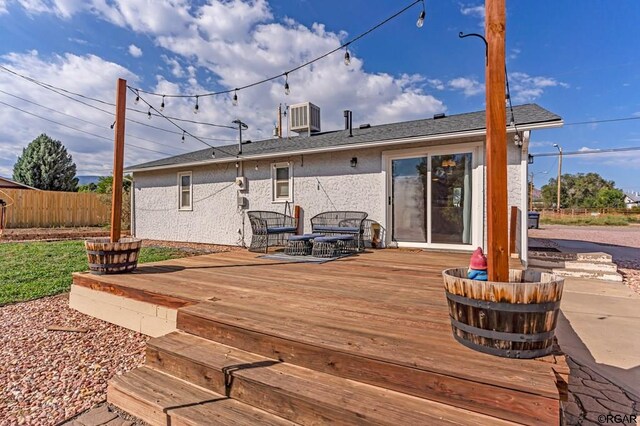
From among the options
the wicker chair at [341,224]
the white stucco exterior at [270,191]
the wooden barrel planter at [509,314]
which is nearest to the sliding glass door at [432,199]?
the white stucco exterior at [270,191]

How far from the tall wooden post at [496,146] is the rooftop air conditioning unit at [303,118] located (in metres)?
8.58

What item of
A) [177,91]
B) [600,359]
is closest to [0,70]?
[177,91]

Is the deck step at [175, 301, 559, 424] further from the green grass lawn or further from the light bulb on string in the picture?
the light bulb on string

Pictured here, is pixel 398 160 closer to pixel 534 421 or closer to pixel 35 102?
pixel 534 421

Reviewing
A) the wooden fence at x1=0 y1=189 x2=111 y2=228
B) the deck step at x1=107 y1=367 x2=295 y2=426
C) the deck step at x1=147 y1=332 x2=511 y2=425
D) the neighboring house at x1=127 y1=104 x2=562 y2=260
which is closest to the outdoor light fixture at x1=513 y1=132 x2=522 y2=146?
the neighboring house at x1=127 y1=104 x2=562 y2=260

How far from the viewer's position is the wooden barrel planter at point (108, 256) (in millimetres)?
3947

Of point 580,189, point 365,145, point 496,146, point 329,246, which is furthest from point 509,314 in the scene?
point 580,189

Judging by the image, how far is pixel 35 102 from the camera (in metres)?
15.0

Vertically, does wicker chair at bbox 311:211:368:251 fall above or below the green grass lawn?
above

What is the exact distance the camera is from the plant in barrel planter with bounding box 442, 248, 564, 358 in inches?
60.8

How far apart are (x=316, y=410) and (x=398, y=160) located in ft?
19.3

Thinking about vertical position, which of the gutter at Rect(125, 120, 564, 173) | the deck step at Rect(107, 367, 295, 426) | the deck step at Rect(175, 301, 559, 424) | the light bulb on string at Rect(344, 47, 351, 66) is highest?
the light bulb on string at Rect(344, 47, 351, 66)

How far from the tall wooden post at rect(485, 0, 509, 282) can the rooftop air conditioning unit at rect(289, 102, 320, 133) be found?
858 cm

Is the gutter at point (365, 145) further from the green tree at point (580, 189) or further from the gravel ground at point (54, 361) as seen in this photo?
the green tree at point (580, 189)
